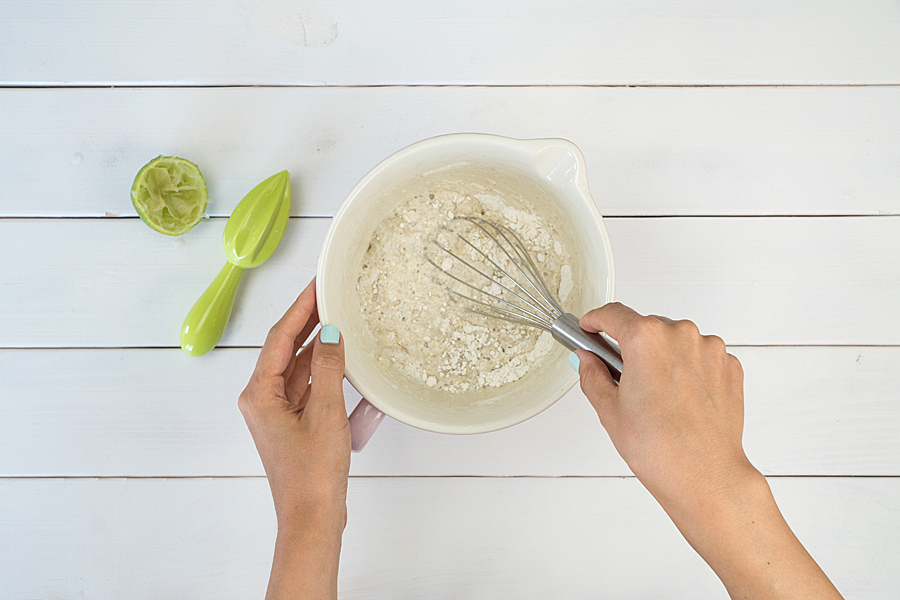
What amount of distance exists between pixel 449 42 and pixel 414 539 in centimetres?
58

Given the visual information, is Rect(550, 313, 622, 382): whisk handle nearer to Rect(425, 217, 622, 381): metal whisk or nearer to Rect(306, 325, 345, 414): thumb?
Rect(425, 217, 622, 381): metal whisk

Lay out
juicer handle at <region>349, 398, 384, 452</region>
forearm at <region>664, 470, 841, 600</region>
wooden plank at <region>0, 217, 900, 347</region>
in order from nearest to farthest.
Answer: forearm at <region>664, 470, 841, 600</region>, juicer handle at <region>349, 398, 384, 452</region>, wooden plank at <region>0, 217, 900, 347</region>

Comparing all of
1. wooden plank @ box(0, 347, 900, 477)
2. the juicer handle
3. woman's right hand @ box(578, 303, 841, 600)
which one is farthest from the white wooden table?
woman's right hand @ box(578, 303, 841, 600)

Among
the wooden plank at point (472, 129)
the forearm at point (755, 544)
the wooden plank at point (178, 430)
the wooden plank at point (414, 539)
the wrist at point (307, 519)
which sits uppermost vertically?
the wooden plank at point (472, 129)

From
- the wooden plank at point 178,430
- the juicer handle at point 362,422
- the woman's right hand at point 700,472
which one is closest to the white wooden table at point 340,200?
the wooden plank at point 178,430

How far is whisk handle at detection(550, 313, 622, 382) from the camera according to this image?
0.45m

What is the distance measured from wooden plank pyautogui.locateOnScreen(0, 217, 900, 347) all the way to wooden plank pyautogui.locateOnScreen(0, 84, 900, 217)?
2 centimetres

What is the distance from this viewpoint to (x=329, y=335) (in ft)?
1.60

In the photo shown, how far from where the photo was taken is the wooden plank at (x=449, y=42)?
0.63m

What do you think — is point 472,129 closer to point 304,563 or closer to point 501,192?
point 501,192

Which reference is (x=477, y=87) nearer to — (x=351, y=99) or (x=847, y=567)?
(x=351, y=99)

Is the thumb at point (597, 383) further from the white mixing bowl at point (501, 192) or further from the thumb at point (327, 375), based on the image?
the thumb at point (327, 375)

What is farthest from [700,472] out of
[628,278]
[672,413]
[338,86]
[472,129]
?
[338,86]

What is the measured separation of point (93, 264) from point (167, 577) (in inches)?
14.7
